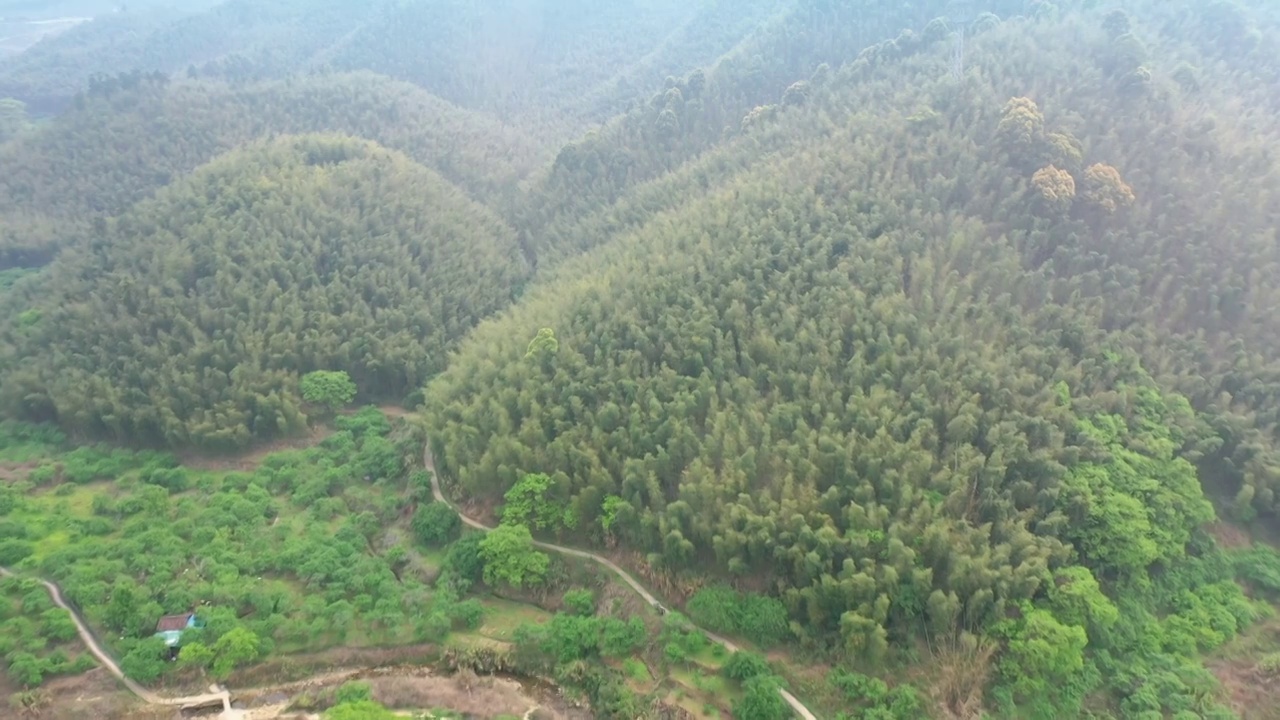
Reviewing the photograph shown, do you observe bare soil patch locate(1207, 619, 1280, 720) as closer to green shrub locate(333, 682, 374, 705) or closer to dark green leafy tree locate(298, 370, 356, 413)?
green shrub locate(333, 682, 374, 705)

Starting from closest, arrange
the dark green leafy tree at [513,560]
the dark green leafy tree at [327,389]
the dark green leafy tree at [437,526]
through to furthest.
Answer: the dark green leafy tree at [513,560], the dark green leafy tree at [437,526], the dark green leafy tree at [327,389]

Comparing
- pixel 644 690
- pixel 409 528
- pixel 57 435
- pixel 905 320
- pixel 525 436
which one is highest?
pixel 905 320

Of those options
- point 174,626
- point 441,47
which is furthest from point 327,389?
point 441,47

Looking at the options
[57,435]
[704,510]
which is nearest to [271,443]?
[57,435]

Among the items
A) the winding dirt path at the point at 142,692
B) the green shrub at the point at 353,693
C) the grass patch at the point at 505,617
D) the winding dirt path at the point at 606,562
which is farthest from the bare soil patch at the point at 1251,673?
the winding dirt path at the point at 142,692

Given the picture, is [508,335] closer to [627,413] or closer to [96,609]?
[627,413]

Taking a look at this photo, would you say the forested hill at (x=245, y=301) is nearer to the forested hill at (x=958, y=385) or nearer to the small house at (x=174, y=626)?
the forested hill at (x=958, y=385)
